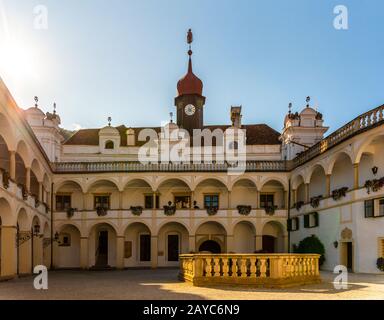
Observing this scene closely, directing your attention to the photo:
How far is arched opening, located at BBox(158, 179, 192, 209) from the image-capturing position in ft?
135

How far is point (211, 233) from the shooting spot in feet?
134

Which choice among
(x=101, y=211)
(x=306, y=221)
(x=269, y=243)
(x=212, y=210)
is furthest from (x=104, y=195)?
(x=306, y=221)

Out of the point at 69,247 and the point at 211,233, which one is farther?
the point at 69,247

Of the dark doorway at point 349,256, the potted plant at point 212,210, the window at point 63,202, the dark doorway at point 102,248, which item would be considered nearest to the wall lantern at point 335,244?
the dark doorway at point 349,256

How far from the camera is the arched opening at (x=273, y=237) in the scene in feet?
132

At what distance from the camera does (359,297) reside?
1445 centimetres

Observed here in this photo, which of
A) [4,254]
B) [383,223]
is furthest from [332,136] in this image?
[4,254]

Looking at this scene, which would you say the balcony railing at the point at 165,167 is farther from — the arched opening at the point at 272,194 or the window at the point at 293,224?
the window at the point at 293,224

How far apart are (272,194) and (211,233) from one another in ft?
18.8

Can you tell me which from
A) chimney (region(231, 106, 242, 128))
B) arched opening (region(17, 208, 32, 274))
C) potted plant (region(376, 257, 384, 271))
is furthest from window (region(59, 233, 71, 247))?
potted plant (region(376, 257, 384, 271))

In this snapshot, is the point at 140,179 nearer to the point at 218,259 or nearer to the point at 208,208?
the point at 208,208

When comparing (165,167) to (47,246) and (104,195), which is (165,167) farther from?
(47,246)

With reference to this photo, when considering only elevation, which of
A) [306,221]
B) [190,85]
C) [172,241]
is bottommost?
[172,241]
